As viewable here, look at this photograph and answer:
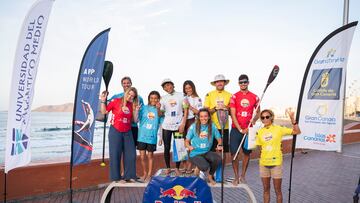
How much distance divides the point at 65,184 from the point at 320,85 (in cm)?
536

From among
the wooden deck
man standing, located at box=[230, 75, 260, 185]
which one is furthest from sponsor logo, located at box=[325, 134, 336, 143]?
the wooden deck

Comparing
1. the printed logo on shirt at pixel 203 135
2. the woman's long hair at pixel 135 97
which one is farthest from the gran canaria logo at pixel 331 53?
the woman's long hair at pixel 135 97

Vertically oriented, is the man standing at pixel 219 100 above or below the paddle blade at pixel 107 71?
below

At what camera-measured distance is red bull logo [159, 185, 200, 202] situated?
4.47 metres

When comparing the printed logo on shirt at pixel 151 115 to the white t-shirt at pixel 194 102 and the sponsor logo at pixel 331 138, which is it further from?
the sponsor logo at pixel 331 138

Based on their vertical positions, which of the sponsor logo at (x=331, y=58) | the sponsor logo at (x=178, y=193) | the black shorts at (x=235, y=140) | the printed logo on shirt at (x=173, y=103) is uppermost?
the sponsor logo at (x=331, y=58)

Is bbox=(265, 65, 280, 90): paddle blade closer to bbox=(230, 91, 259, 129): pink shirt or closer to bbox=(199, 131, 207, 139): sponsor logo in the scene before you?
bbox=(230, 91, 259, 129): pink shirt

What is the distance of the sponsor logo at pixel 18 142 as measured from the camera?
13.6 feet

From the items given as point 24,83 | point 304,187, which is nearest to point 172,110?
point 24,83

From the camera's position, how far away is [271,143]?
4.43 m

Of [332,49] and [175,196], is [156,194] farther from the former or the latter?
[332,49]

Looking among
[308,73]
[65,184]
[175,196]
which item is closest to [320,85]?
[308,73]

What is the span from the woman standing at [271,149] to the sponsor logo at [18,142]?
3521mm

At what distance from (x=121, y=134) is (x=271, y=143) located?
248 cm
